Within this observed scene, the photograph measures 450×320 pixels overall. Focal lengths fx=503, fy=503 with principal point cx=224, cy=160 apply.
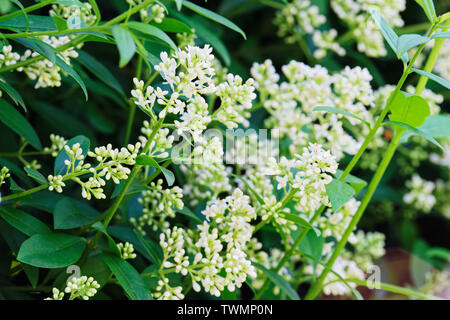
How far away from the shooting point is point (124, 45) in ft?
2.02

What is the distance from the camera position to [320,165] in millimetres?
803

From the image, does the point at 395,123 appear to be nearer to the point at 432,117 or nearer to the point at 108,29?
the point at 432,117

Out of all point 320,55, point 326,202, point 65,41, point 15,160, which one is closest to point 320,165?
point 326,202

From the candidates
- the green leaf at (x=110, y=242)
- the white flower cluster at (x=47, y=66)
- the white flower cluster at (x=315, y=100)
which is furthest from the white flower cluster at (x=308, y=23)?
the green leaf at (x=110, y=242)

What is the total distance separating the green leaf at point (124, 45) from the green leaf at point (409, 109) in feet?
1.52

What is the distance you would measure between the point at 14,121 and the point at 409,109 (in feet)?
2.37

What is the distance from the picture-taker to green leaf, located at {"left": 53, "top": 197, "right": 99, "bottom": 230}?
0.82 meters

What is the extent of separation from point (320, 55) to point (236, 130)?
0.50m

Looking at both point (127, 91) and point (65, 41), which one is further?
point (127, 91)

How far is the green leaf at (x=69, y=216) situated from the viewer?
2.68 ft

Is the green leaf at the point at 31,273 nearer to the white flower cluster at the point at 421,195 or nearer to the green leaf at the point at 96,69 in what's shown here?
the green leaf at the point at 96,69

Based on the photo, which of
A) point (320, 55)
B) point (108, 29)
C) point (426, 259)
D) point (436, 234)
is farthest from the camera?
point (436, 234)

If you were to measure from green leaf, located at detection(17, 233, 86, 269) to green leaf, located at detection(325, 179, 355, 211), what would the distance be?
42 cm

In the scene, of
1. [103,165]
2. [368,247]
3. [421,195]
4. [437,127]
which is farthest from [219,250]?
[421,195]
